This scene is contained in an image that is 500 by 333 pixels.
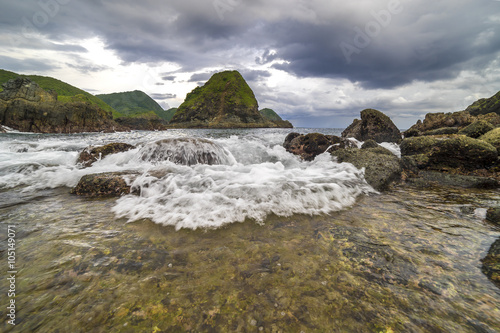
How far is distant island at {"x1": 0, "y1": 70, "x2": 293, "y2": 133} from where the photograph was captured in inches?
1317

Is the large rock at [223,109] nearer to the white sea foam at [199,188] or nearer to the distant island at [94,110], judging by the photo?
the distant island at [94,110]

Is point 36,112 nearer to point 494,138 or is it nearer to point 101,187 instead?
point 101,187

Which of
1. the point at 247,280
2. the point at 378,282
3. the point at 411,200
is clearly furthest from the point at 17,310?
the point at 411,200

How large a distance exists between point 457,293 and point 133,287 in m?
3.42

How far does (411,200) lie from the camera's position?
16.7 ft

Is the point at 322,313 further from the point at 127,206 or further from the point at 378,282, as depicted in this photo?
the point at 127,206

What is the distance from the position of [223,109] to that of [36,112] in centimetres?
8458

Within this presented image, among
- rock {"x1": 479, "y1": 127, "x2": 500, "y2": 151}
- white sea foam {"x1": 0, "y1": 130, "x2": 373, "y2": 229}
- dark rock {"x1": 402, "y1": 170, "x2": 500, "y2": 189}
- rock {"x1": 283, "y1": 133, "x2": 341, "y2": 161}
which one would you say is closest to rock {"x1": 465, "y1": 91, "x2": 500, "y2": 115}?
rock {"x1": 479, "y1": 127, "x2": 500, "y2": 151}

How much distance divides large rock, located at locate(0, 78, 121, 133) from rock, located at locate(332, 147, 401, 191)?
151 ft

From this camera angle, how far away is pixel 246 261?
2.60m

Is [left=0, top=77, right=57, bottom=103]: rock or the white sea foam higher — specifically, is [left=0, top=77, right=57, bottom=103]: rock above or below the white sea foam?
above

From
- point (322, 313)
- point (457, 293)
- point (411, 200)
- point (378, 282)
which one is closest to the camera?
point (322, 313)

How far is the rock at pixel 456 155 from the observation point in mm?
7445

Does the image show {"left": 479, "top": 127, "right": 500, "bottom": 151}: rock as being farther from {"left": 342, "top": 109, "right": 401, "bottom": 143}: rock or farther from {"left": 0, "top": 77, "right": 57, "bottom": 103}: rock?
{"left": 0, "top": 77, "right": 57, "bottom": 103}: rock
